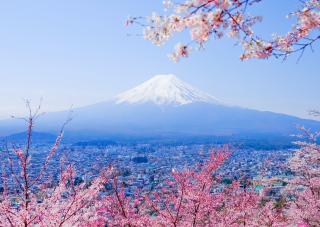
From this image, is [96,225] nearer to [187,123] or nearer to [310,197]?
[310,197]

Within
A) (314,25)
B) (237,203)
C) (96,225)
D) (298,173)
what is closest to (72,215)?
(96,225)

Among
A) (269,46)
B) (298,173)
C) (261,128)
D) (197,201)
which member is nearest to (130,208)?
(197,201)

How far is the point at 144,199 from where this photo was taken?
752 centimetres

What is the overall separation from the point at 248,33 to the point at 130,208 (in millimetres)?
4913

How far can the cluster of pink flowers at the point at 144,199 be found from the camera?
4035 millimetres

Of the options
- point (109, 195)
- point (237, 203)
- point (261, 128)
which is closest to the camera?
point (109, 195)

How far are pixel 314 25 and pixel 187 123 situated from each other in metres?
181

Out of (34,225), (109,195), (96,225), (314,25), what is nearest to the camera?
(314,25)

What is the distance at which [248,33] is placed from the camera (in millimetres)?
3035

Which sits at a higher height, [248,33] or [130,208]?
[248,33]

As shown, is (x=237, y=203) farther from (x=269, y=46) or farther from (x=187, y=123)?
(x=187, y=123)

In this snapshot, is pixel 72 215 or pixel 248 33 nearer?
pixel 248 33

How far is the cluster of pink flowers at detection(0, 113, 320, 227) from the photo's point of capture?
13.2 feet

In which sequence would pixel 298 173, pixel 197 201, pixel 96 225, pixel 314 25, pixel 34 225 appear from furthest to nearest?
1. pixel 298 173
2. pixel 197 201
3. pixel 96 225
4. pixel 34 225
5. pixel 314 25
